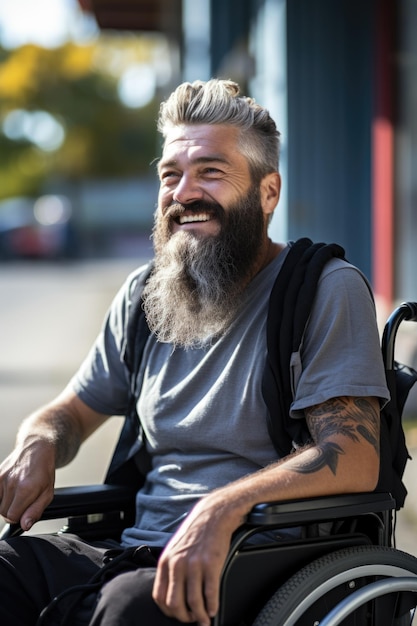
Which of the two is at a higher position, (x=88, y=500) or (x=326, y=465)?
(x=326, y=465)

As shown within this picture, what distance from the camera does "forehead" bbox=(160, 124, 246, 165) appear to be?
2855mm

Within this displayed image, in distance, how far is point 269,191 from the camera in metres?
3.00

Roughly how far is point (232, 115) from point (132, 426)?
3.10 ft

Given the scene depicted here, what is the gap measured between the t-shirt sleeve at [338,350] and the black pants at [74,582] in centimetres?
57

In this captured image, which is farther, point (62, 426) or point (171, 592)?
point (62, 426)

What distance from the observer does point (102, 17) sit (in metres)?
15.8

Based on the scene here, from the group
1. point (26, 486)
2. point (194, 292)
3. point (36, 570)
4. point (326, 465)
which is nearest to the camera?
point (326, 465)

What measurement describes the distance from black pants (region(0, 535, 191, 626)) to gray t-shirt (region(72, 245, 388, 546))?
0.56ft

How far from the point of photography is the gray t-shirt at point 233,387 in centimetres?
254

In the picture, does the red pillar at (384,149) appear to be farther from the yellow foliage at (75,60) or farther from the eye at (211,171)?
the yellow foliage at (75,60)

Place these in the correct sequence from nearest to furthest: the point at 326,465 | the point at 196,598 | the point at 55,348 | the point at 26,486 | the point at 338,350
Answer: the point at 196,598
the point at 326,465
the point at 338,350
the point at 26,486
the point at 55,348

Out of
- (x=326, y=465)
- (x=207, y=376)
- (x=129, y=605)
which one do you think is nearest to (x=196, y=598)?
(x=129, y=605)

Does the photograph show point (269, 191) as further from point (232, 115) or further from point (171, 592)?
point (171, 592)

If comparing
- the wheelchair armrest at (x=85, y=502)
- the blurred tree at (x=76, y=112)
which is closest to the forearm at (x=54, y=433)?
the wheelchair armrest at (x=85, y=502)
